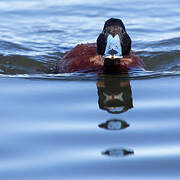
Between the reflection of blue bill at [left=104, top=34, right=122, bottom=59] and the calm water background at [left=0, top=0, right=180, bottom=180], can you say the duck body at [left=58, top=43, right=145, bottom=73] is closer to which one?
the calm water background at [left=0, top=0, right=180, bottom=180]

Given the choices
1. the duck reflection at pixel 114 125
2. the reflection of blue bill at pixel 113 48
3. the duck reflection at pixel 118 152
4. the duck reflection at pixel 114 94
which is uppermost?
the reflection of blue bill at pixel 113 48

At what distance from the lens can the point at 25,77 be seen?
7945mm

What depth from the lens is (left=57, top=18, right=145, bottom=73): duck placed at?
8023 mm

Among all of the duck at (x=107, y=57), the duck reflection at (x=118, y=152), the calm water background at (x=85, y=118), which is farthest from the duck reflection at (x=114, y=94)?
the duck reflection at (x=118, y=152)

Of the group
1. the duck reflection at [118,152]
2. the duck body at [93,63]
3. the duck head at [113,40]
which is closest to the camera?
the duck reflection at [118,152]

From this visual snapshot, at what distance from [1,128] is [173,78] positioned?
306 centimetres

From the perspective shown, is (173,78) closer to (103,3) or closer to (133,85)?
(133,85)

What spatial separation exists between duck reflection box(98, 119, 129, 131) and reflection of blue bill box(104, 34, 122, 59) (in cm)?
199

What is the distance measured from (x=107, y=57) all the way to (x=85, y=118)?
192 cm

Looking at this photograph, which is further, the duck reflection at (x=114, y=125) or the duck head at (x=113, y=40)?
the duck head at (x=113, y=40)

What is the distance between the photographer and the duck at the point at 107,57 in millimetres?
8023

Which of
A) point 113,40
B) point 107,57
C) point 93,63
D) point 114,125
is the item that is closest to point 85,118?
point 114,125

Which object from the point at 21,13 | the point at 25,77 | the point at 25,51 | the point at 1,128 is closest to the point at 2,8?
the point at 21,13

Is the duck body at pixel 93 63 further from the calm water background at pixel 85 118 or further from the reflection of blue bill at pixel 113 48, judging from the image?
the reflection of blue bill at pixel 113 48
